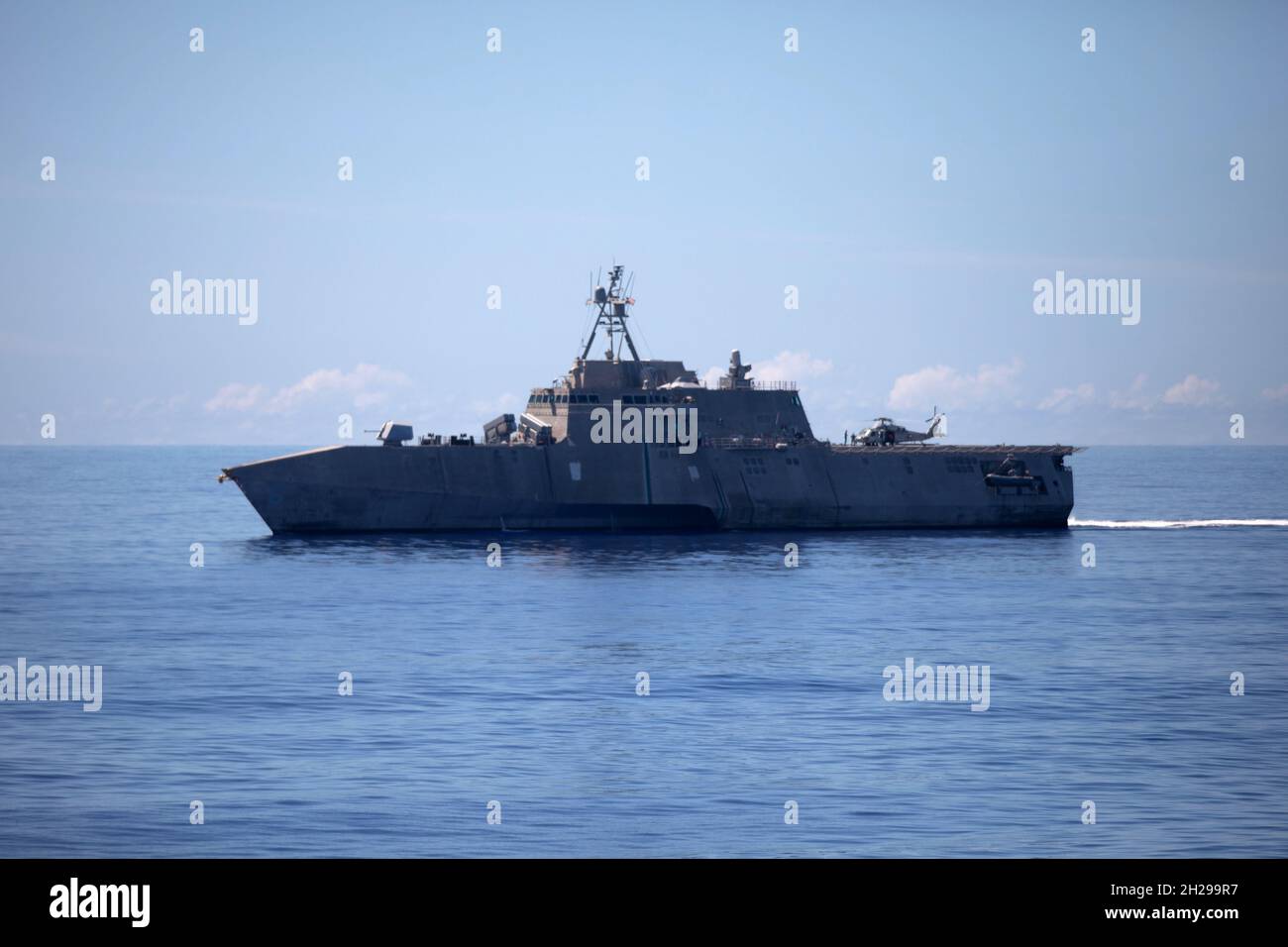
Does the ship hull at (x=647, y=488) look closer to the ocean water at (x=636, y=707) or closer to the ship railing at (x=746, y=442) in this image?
the ship railing at (x=746, y=442)

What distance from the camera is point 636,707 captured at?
27.7 metres

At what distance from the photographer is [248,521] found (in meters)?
86.0

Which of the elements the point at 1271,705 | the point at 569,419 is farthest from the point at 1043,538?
the point at 1271,705

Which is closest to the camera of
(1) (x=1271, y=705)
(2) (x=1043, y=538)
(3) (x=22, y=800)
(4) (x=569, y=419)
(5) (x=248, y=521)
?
(3) (x=22, y=800)

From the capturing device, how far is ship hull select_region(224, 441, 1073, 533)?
58.4 metres

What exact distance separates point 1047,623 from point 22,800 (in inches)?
1124

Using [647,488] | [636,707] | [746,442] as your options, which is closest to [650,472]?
[647,488]

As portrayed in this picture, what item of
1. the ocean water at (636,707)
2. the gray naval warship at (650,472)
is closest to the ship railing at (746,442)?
the gray naval warship at (650,472)

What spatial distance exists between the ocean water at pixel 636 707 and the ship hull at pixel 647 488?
245cm

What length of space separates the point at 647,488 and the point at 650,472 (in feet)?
2.51

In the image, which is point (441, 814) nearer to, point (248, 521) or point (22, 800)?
point (22, 800)

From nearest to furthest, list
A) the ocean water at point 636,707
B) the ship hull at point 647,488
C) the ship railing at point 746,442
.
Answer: the ocean water at point 636,707 → the ship hull at point 647,488 → the ship railing at point 746,442

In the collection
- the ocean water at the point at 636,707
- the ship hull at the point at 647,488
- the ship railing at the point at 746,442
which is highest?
the ship railing at the point at 746,442

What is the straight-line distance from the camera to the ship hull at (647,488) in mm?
58375
